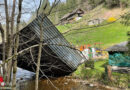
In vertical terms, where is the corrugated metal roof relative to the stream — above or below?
above

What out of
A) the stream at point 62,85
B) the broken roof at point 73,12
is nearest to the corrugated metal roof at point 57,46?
the stream at point 62,85

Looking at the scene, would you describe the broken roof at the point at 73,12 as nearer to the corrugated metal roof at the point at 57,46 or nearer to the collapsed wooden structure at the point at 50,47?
the collapsed wooden structure at the point at 50,47

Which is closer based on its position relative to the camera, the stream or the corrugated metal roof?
the corrugated metal roof

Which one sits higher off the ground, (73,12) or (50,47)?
(73,12)

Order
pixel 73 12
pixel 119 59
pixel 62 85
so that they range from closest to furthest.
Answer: pixel 73 12 < pixel 62 85 < pixel 119 59

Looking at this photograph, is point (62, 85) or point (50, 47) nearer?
point (50, 47)

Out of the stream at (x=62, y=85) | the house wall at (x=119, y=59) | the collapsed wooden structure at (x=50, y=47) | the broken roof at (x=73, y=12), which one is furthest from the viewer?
the house wall at (x=119, y=59)

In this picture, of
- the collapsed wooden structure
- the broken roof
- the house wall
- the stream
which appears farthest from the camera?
the house wall

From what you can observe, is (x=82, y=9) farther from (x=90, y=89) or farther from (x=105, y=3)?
(x=90, y=89)

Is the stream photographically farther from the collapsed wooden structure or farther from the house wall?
the house wall

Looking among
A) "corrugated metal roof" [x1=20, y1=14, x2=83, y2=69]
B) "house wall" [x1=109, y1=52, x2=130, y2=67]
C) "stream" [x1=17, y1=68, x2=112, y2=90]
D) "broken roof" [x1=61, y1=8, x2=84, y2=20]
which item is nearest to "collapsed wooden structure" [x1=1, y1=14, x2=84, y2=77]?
"corrugated metal roof" [x1=20, y1=14, x2=83, y2=69]

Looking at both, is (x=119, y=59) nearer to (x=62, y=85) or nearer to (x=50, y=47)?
(x=62, y=85)

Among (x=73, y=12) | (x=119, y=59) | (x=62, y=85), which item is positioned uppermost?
(x=73, y=12)

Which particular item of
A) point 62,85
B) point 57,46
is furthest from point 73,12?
point 62,85
